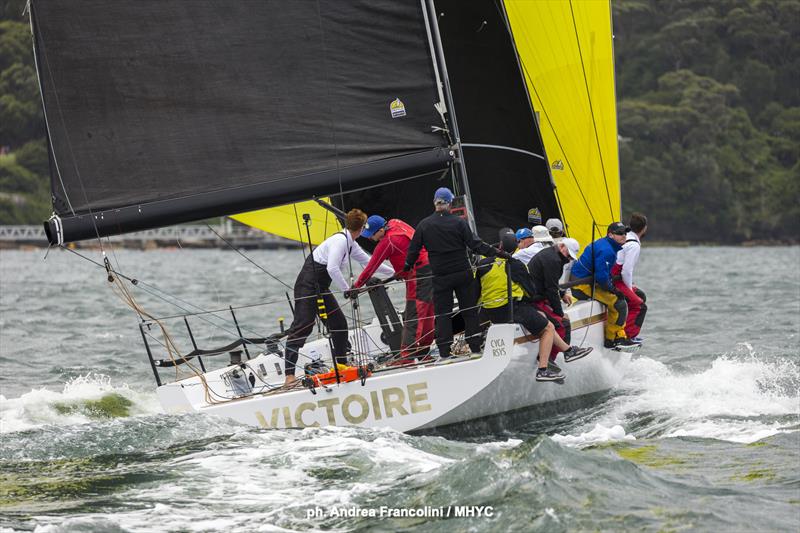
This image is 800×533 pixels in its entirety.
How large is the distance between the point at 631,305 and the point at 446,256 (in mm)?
2501

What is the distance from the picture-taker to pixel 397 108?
30.2 ft

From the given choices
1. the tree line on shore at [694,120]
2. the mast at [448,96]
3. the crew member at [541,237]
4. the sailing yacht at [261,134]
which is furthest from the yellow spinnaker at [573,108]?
the tree line on shore at [694,120]

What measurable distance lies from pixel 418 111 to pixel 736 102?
262 ft

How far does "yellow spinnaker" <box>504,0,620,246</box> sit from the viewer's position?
1221 cm

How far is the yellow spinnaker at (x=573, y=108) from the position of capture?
12.2 metres

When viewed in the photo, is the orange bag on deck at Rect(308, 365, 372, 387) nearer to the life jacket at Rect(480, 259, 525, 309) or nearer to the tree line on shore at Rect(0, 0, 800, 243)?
the life jacket at Rect(480, 259, 525, 309)

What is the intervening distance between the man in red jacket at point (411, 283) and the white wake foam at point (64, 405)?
8.87 ft

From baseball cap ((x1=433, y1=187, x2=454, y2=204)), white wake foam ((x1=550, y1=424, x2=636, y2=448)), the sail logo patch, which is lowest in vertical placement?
white wake foam ((x1=550, y1=424, x2=636, y2=448))

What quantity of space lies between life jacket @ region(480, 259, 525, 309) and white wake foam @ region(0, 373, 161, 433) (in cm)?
345

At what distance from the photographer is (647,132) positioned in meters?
78.5

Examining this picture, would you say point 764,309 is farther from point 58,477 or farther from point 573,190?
point 58,477

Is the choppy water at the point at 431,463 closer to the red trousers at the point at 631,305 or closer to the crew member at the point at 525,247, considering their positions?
the red trousers at the point at 631,305

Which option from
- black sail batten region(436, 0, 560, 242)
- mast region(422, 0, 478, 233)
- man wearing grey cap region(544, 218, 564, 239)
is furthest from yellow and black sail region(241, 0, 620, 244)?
mast region(422, 0, 478, 233)

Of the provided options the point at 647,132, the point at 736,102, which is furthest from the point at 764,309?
the point at 736,102
